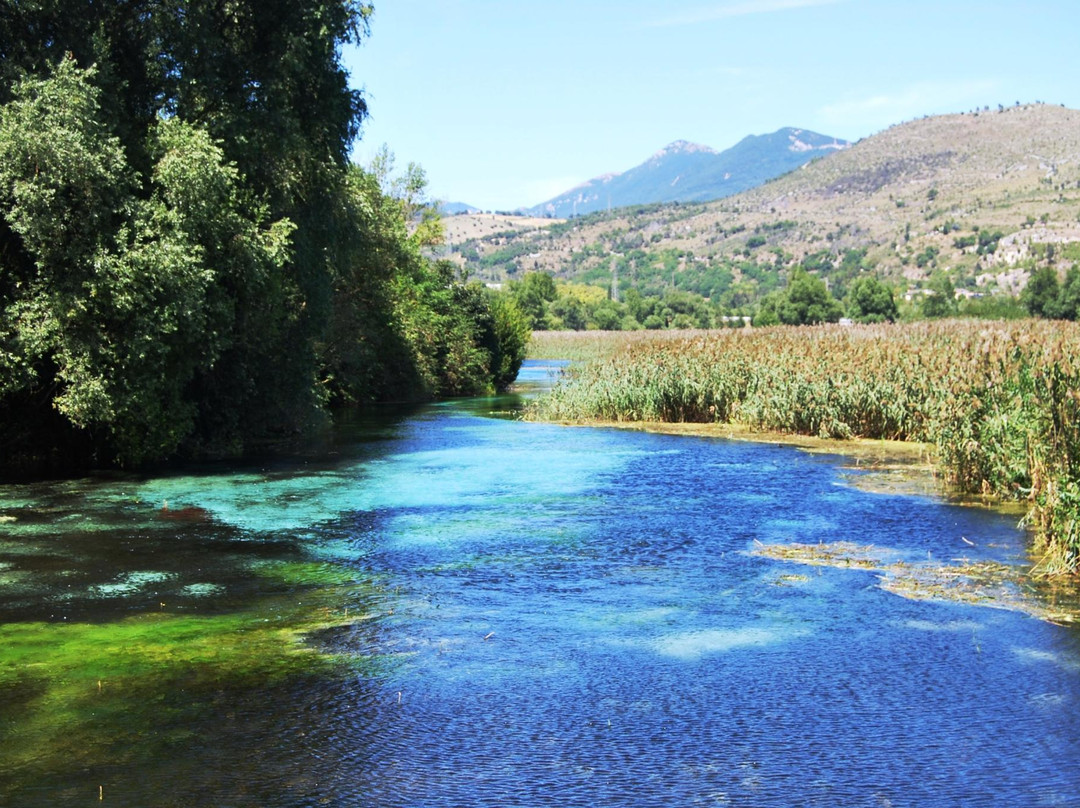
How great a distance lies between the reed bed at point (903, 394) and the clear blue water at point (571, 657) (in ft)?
3.70

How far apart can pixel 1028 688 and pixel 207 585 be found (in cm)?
797

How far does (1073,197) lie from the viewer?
146750 millimetres

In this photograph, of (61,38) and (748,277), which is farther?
(748,277)

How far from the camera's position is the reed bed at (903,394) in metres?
13.7

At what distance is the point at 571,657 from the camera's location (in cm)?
A: 902

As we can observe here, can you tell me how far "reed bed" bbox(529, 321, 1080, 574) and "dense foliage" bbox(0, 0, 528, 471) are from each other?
8533 mm

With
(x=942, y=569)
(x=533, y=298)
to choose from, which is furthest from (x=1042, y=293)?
(x=942, y=569)

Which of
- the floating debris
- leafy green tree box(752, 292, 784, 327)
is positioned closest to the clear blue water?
the floating debris

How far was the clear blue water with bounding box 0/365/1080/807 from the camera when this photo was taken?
661 cm

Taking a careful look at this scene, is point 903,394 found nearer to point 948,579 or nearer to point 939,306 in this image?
point 948,579

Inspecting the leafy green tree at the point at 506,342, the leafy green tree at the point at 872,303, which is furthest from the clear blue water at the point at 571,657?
the leafy green tree at the point at 872,303

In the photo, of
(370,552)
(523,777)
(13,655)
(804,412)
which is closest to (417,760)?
(523,777)

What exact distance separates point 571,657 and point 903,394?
1622 centimetres

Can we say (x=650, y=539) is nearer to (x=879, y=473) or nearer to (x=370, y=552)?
(x=370, y=552)
